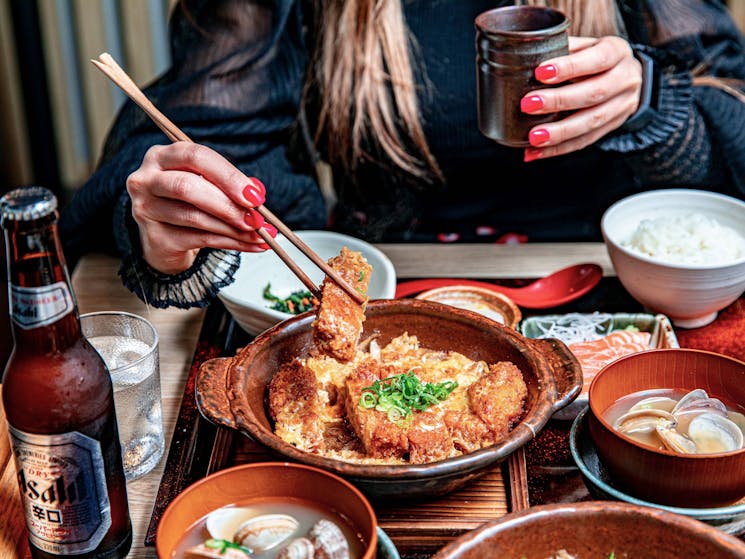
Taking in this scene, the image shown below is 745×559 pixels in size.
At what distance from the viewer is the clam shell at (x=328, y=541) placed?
109 centimetres

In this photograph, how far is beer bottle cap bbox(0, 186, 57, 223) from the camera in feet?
3.59

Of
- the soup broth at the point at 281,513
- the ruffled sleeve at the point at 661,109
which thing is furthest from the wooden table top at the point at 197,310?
the soup broth at the point at 281,513

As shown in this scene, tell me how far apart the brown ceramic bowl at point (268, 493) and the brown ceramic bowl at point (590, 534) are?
0.15m

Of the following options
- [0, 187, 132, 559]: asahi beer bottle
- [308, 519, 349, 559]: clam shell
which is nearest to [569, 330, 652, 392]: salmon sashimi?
[308, 519, 349, 559]: clam shell

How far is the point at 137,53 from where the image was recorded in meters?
4.30

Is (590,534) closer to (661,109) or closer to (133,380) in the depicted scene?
(133,380)

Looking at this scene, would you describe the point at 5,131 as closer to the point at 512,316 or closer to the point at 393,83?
the point at 393,83

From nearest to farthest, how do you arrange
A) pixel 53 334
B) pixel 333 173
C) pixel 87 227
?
pixel 53 334 < pixel 87 227 < pixel 333 173

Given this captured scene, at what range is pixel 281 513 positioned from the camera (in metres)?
1.19

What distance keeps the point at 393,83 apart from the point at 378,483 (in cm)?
149

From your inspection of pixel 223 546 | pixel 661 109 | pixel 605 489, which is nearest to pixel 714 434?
pixel 605 489

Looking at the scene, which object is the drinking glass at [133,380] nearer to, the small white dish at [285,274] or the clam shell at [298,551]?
the small white dish at [285,274]

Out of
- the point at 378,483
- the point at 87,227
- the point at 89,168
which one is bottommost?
the point at 89,168

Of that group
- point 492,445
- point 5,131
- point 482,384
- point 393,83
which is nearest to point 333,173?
point 393,83
